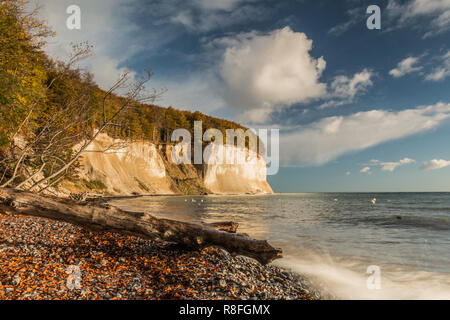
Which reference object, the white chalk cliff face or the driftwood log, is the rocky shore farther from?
the white chalk cliff face

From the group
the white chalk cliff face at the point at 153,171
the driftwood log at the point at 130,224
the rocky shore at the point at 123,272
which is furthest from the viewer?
the white chalk cliff face at the point at 153,171

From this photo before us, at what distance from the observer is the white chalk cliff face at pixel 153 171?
34906mm

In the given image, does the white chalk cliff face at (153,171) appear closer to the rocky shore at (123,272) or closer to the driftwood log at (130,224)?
the driftwood log at (130,224)

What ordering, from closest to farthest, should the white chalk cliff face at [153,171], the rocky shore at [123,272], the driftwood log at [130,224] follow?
1. the rocky shore at [123,272]
2. the driftwood log at [130,224]
3. the white chalk cliff face at [153,171]

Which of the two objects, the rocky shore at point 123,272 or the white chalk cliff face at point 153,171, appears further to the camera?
the white chalk cliff face at point 153,171

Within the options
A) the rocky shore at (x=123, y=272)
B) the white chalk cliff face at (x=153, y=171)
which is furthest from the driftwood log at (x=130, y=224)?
the white chalk cliff face at (x=153, y=171)

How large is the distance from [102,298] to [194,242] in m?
2.59

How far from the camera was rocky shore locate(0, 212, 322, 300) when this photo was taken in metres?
3.78

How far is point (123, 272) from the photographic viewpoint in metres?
4.54

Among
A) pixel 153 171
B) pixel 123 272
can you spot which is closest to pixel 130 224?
pixel 123 272

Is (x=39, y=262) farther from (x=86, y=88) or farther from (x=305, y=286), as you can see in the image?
(x=86, y=88)

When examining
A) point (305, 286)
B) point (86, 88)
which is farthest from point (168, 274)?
point (86, 88)

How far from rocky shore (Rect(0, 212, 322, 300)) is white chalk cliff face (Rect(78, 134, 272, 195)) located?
5.07 m

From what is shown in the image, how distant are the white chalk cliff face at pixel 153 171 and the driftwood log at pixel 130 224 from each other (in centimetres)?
430
